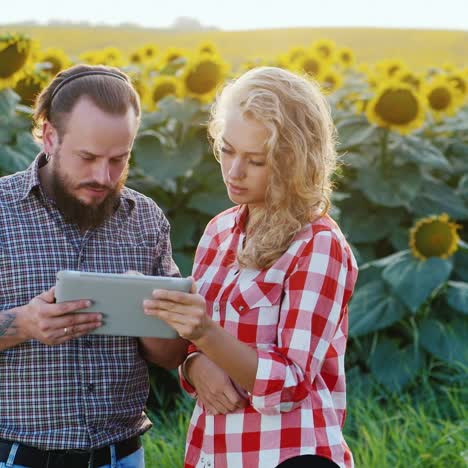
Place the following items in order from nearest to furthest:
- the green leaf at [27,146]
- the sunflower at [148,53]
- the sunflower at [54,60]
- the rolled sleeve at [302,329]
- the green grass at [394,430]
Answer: the rolled sleeve at [302,329] < the green grass at [394,430] < the green leaf at [27,146] < the sunflower at [54,60] < the sunflower at [148,53]

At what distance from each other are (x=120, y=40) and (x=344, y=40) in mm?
6259

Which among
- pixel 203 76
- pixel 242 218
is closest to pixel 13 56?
pixel 203 76

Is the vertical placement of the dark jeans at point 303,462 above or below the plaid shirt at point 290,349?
below

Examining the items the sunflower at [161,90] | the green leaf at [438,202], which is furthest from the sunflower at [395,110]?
the sunflower at [161,90]

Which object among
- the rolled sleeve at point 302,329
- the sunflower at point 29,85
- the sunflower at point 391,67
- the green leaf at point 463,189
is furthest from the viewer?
the sunflower at point 391,67

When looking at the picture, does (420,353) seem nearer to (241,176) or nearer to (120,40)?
(241,176)

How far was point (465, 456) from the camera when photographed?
3844mm

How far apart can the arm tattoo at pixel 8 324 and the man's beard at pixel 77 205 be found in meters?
0.32

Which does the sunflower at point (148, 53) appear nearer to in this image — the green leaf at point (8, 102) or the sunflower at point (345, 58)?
the sunflower at point (345, 58)

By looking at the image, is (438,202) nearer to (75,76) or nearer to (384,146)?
(384,146)

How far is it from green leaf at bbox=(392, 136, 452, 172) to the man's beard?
311cm

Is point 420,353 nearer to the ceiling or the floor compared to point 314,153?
nearer to the floor

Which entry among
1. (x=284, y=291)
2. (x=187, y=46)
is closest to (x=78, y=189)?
(x=284, y=291)

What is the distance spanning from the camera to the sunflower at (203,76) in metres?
5.34
